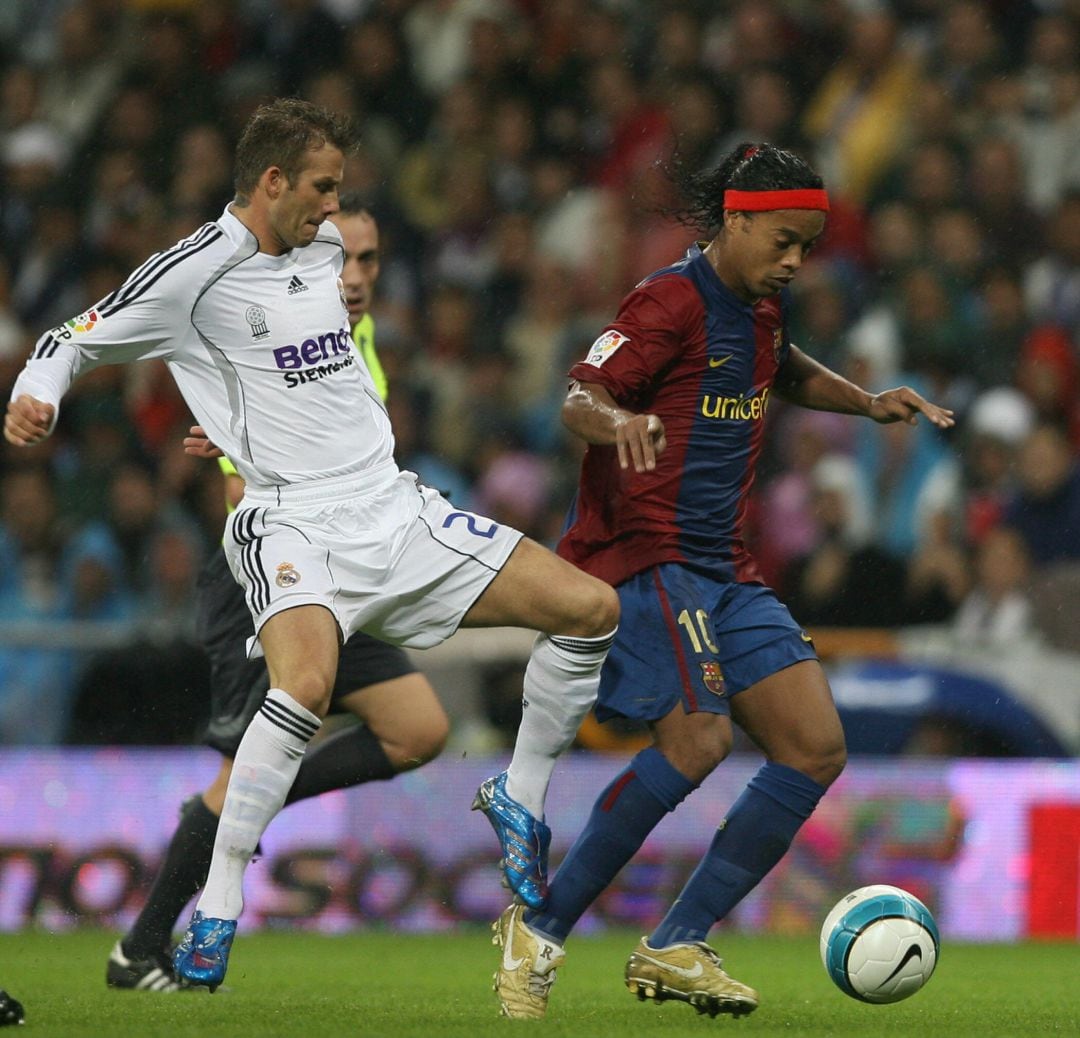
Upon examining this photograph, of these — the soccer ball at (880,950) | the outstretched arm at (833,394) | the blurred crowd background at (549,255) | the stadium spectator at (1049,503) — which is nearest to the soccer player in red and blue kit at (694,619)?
the outstretched arm at (833,394)

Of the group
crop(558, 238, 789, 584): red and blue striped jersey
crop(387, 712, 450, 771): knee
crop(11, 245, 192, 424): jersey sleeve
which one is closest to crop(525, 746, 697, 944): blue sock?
crop(558, 238, 789, 584): red and blue striped jersey

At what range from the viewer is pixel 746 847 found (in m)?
5.16

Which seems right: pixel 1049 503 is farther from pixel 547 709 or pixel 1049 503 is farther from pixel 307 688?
pixel 307 688

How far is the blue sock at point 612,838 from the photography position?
16.7 feet

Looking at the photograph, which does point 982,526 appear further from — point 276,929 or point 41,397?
point 41,397

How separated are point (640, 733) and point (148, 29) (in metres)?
6.45

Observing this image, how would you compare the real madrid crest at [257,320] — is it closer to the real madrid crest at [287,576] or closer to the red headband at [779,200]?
the real madrid crest at [287,576]

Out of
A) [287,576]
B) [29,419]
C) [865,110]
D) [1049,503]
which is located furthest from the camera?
[865,110]

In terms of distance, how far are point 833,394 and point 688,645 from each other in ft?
3.20

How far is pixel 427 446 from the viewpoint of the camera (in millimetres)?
10344

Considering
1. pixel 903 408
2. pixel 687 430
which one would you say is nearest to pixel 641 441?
pixel 687 430

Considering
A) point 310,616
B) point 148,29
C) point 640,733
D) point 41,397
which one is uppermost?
point 148,29

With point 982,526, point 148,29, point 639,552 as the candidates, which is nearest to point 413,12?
point 148,29

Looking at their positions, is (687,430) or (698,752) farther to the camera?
(687,430)
